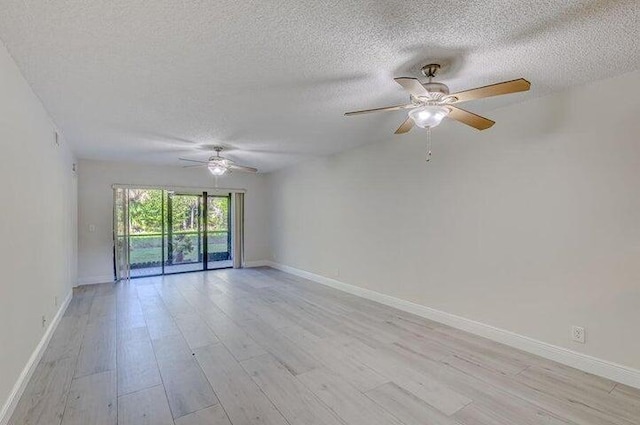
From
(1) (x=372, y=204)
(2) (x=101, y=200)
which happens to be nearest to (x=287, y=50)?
(1) (x=372, y=204)

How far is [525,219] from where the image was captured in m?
3.04

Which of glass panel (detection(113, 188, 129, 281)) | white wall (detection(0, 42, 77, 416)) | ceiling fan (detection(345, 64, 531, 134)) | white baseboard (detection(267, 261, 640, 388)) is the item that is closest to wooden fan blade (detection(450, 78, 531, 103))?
ceiling fan (detection(345, 64, 531, 134))

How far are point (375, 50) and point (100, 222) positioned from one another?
247 inches

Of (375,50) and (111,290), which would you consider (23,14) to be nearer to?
(375,50)

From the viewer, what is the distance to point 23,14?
67.1 inches

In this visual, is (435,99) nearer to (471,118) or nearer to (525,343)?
(471,118)

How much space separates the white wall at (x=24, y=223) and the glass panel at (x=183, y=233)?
3118 mm

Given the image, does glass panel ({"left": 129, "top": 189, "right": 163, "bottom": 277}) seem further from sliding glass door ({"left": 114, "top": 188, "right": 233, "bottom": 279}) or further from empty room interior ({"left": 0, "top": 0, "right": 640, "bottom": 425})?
empty room interior ({"left": 0, "top": 0, "right": 640, "bottom": 425})

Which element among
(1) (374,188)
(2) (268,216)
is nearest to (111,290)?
(2) (268,216)

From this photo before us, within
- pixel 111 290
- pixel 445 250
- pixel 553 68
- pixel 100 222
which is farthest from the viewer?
pixel 100 222

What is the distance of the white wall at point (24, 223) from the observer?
206 centimetres

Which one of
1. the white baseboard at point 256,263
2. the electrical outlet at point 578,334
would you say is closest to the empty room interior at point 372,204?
the electrical outlet at point 578,334

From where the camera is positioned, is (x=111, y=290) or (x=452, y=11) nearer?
(x=452, y=11)

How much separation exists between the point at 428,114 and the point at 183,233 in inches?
247
